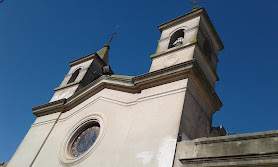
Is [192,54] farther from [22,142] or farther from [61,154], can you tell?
[22,142]

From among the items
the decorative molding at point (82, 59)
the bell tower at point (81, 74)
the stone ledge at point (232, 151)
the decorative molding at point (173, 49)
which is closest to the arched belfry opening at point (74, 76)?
the bell tower at point (81, 74)

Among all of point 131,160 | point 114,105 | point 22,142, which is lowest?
point 131,160

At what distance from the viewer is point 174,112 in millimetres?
7004

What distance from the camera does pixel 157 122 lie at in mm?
7113

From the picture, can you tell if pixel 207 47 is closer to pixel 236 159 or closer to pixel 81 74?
pixel 236 159

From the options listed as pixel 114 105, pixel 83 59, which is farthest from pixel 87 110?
pixel 83 59

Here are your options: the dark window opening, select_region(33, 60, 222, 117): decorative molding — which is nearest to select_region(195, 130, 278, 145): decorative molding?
select_region(33, 60, 222, 117): decorative molding

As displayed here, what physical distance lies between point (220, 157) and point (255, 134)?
0.90m

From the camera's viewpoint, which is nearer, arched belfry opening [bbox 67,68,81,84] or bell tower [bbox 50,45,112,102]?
bell tower [bbox 50,45,112,102]

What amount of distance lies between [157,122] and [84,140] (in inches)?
133

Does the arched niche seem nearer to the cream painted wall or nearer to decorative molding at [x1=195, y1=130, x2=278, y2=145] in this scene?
the cream painted wall

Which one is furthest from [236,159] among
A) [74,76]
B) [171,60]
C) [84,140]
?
[74,76]

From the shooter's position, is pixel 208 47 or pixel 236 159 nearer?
pixel 236 159

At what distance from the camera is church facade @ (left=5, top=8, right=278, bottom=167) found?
5.77 meters
